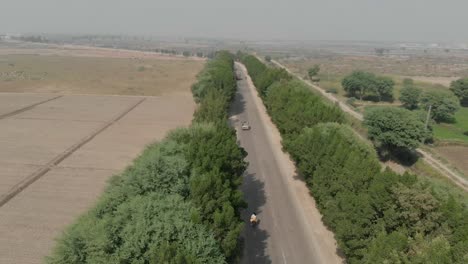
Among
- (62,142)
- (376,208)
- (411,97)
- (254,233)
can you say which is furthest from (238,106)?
(376,208)

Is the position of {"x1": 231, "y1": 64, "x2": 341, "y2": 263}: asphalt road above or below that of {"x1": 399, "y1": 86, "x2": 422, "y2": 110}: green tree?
below

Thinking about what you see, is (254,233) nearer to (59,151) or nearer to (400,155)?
(59,151)

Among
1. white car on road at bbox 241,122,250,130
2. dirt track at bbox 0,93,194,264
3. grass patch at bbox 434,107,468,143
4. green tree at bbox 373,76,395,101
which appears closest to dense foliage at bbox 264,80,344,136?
white car on road at bbox 241,122,250,130

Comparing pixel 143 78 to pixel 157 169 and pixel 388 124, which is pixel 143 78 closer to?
pixel 388 124

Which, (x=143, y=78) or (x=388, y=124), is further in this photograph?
(x=143, y=78)

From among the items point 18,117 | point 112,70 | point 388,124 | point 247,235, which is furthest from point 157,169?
point 112,70

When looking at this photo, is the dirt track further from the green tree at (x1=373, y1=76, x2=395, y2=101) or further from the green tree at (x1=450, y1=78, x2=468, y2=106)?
the green tree at (x1=450, y1=78, x2=468, y2=106)

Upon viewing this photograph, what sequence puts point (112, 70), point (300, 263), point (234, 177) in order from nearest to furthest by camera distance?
point (300, 263)
point (234, 177)
point (112, 70)
